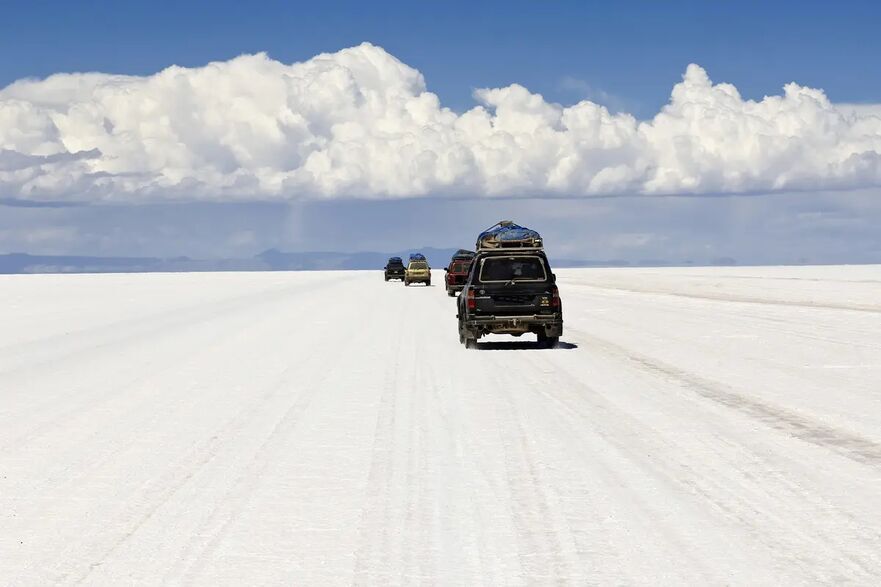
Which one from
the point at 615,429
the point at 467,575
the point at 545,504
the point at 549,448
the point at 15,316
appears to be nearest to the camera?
the point at 467,575

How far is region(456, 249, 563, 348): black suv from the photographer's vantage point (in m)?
21.5

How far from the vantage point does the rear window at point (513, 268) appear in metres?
22.2

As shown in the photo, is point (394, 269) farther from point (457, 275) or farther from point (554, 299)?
point (554, 299)

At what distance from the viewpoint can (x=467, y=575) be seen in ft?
19.1

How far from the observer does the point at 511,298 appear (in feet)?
71.7

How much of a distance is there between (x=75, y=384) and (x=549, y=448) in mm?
8217

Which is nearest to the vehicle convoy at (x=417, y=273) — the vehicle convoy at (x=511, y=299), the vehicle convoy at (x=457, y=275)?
the vehicle convoy at (x=457, y=275)

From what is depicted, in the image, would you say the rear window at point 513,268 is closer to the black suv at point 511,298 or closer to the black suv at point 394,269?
the black suv at point 511,298

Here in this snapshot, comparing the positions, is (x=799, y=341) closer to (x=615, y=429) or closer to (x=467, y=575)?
(x=615, y=429)

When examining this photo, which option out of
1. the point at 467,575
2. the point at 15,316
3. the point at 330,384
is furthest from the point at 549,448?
the point at 15,316

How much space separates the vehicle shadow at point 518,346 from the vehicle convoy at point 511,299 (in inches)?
8.0

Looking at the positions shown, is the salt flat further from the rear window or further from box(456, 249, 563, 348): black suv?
the rear window

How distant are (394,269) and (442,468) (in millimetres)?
73601

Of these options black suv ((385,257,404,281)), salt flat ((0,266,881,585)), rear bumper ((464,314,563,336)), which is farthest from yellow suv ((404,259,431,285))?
salt flat ((0,266,881,585))
